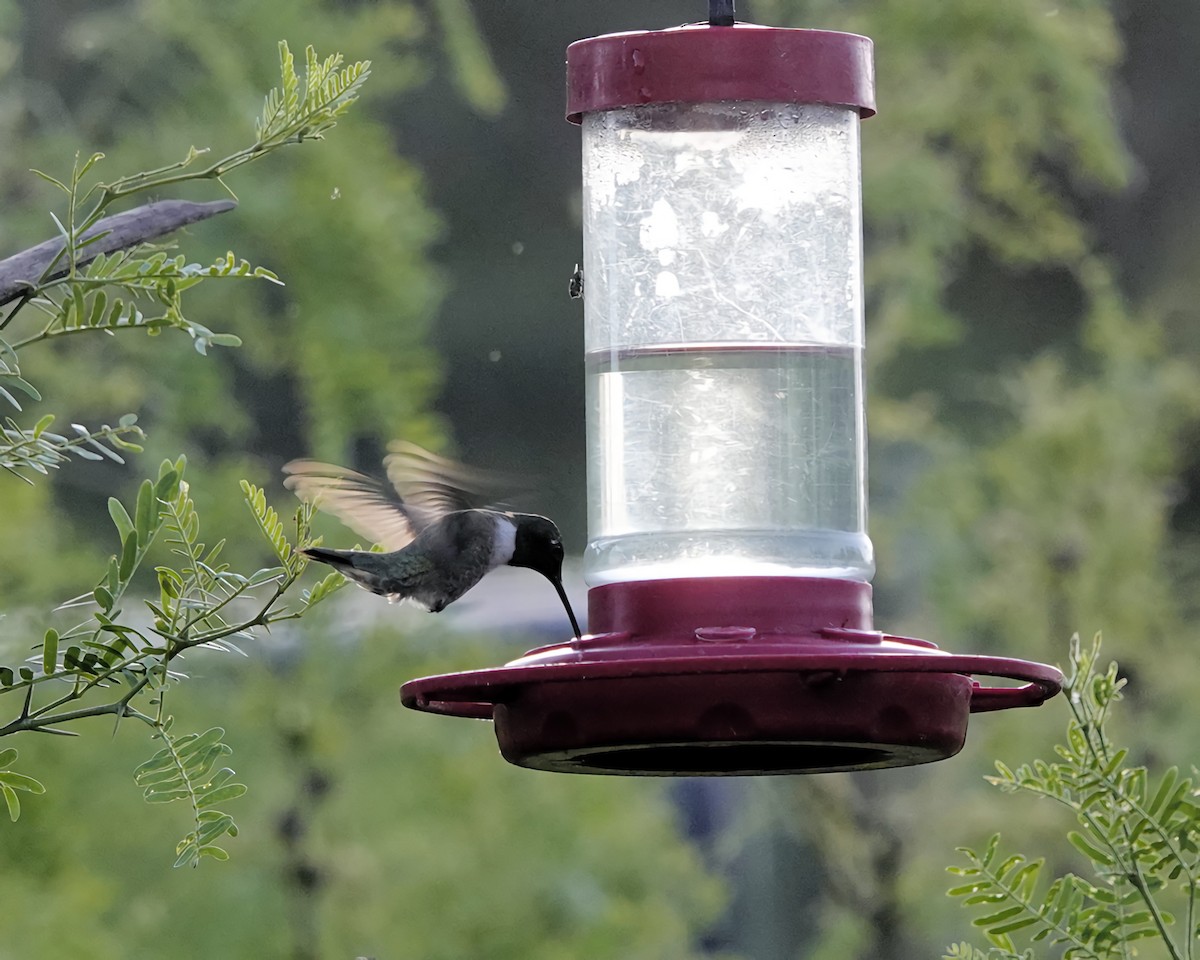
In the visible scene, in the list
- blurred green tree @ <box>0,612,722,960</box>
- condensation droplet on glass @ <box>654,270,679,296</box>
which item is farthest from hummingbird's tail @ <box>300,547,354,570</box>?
blurred green tree @ <box>0,612,722,960</box>

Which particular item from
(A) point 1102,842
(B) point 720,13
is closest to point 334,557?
(B) point 720,13

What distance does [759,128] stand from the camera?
2.25m

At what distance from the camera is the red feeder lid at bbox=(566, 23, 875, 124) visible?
1.94m

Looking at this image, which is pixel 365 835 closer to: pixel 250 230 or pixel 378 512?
pixel 250 230

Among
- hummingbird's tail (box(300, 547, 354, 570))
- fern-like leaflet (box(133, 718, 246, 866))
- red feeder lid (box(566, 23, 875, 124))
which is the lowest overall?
fern-like leaflet (box(133, 718, 246, 866))

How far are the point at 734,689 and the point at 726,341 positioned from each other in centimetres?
60

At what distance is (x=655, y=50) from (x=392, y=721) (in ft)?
15.2

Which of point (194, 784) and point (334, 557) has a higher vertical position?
point (334, 557)

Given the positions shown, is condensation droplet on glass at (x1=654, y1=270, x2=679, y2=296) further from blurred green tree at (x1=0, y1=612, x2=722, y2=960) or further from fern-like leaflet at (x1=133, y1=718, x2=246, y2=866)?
blurred green tree at (x1=0, y1=612, x2=722, y2=960)

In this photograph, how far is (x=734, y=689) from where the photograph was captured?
175 cm

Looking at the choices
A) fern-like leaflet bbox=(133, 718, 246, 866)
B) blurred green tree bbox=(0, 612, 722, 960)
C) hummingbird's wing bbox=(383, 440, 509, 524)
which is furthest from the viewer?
blurred green tree bbox=(0, 612, 722, 960)

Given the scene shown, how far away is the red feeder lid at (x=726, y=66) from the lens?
6.38 feet

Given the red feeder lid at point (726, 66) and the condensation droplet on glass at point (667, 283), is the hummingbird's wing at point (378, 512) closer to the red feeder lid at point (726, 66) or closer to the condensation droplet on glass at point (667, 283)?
the condensation droplet on glass at point (667, 283)

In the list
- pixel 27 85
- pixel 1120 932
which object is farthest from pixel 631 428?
pixel 27 85
